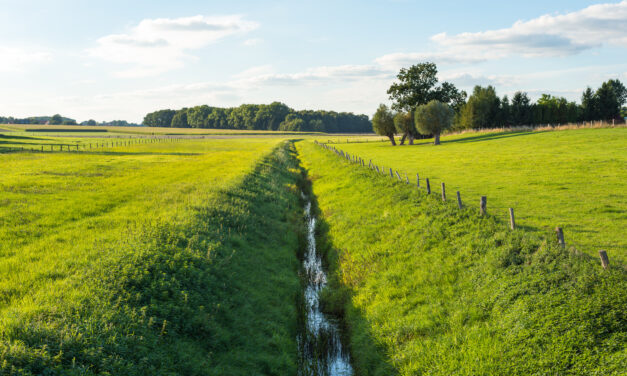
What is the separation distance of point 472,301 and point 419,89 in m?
86.1

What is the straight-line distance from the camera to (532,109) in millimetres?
95750

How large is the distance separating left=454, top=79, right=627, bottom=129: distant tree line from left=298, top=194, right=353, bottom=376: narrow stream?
9469cm

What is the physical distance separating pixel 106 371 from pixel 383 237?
45.0ft

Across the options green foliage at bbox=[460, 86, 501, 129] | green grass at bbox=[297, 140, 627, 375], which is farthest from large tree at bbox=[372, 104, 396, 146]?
green grass at bbox=[297, 140, 627, 375]

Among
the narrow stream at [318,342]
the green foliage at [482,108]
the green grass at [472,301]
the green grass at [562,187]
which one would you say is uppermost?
the green foliage at [482,108]

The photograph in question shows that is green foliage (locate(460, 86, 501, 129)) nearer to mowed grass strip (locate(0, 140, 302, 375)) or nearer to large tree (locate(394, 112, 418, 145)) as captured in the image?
large tree (locate(394, 112, 418, 145))

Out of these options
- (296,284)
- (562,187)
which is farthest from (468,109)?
(296,284)

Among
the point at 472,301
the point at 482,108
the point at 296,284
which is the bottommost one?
the point at 296,284

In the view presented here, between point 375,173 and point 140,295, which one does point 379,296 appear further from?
point 375,173

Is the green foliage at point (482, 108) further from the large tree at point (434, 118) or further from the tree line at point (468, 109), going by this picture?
the large tree at point (434, 118)

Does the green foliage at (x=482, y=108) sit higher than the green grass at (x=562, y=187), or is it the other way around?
the green foliage at (x=482, y=108)

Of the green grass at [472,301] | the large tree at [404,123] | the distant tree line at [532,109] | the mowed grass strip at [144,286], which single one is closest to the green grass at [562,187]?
the green grass at [472,301]

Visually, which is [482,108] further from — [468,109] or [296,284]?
[296,284]

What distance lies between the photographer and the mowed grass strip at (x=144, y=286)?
826cm
